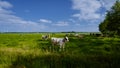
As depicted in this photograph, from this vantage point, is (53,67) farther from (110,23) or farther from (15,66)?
(110,23)

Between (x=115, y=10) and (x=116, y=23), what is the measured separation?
5.27m

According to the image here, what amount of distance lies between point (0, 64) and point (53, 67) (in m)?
2.60

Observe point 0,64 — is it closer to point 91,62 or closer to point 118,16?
point 91,62

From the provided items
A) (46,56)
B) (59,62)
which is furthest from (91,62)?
(46,56)

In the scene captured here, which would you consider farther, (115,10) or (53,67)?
(115,10)

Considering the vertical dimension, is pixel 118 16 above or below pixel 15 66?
above

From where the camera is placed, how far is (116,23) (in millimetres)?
67938

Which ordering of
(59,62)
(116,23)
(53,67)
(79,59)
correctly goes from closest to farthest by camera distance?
A: (53,67), (59,62), (79,59), (116,23)

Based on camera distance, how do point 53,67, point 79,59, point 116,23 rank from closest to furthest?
point 53,67 → point 79,59 → point 116,23

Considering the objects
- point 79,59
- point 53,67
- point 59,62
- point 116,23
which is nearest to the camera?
point 53,67

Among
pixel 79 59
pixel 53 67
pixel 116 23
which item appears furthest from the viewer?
pixel 116 23

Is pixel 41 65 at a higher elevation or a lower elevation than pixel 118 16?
lower

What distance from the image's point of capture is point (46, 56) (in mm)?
12547

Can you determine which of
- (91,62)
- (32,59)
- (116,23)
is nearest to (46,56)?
(32,59)
